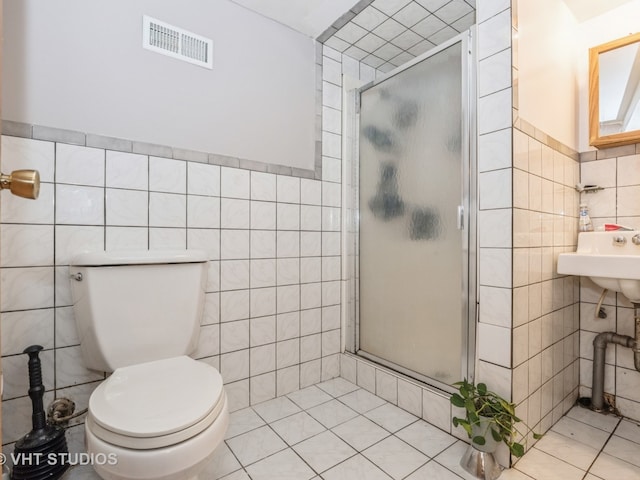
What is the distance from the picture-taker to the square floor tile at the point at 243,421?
4.95 feet

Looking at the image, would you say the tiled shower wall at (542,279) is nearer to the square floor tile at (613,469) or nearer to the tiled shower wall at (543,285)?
the tiled shower wall at (543,285)

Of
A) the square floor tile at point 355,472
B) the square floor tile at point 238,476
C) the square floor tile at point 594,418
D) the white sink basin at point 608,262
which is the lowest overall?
the square floor tile at point 238,476

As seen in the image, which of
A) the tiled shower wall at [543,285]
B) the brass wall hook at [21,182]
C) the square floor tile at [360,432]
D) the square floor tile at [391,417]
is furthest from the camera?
the square floor tile at [391,417]

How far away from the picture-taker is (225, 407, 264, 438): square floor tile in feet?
4.95

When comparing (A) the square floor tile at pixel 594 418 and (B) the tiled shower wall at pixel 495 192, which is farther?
(A) the square floor tile at pixel 594 418

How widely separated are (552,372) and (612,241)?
643 millimetres

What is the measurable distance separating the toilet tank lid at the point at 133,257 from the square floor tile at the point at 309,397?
893 millimetres

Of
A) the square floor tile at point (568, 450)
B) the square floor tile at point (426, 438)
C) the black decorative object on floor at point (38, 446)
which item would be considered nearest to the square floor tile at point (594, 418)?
the square floor tile at point (568, 450)

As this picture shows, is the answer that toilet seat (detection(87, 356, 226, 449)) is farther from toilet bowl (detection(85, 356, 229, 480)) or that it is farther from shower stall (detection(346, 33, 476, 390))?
shower stall (detection(346, 33, 476, 390))

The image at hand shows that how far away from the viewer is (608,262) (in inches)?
52.2

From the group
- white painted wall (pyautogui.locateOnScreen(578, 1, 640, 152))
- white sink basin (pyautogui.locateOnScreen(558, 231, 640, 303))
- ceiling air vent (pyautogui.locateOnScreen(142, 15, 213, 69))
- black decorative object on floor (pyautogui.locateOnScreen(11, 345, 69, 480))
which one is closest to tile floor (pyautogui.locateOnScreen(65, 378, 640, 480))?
black decorative object on floor (pyautogui.locateOnScreen(11, 345, 69, 480))

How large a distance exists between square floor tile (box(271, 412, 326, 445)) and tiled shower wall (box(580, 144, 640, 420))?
138 centimetres

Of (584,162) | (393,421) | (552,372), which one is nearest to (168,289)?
(393,421)

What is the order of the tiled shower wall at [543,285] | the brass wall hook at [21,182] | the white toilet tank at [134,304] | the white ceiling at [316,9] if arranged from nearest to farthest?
1. the brass wall hook at [21,182]
2. the white toilet tank at [134,304]
3. the tiled shower wall at [543,285]
4. the white ceiling at [316,9]
